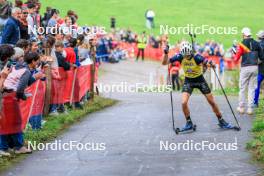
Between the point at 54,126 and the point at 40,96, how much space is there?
32.6 inches

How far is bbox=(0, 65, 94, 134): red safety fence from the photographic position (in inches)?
531

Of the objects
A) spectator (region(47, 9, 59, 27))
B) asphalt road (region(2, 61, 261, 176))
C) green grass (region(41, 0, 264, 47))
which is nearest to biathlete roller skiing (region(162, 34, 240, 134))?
asphalt road (region(2, 61, 261, 176))

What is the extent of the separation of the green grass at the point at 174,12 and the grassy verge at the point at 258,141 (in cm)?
4752

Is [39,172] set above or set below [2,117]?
below

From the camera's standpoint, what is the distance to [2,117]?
1331 cm

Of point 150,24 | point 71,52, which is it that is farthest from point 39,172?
point 150,24

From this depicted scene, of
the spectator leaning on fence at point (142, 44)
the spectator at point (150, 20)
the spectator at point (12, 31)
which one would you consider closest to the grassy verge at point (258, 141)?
the spectator at point (12, 31)

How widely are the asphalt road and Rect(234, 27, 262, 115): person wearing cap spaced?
0.84 metres

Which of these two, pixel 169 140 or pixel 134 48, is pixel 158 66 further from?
pixel 169 140

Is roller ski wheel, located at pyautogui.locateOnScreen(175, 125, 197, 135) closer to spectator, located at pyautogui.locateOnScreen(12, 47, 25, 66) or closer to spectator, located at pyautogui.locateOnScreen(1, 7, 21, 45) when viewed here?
spectator, located at pyautogui.locateOnScreen(1, 7, 21, 45)

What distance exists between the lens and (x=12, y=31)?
53.7 feet

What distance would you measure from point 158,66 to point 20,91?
37.1 metres

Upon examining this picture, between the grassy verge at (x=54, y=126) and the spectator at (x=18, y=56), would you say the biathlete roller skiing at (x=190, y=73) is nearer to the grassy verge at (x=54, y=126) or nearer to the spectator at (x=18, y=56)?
the grassy verge at (x=54, y=126)

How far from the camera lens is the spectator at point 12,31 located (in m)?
16.3
